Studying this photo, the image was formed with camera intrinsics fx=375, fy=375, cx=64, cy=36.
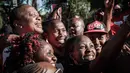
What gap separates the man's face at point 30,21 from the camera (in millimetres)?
3945

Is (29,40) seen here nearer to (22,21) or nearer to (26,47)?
(26,47)

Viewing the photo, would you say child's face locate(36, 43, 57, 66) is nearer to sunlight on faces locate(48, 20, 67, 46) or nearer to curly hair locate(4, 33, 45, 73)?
curly hair locate(4, 33, 45, 73)

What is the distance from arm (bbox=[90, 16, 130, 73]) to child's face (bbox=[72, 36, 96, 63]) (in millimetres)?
431

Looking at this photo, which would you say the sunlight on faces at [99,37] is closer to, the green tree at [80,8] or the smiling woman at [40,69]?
the smiling woman at [40,69]

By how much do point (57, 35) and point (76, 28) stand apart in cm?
54

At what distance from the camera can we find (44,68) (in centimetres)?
275

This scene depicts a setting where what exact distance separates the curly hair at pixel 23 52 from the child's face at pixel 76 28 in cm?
129

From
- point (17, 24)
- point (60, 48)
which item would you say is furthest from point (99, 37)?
point (17, 24)

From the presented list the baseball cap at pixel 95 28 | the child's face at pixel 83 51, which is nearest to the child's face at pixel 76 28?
the baseball cap at pixel 95 28

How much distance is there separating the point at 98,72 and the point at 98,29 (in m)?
1.45

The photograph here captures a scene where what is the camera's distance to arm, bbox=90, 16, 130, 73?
2.64 meters

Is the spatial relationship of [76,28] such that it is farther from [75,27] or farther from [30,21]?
[30,21]

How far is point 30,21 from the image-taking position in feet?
13.0

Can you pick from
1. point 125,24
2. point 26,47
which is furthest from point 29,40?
point 125,24
